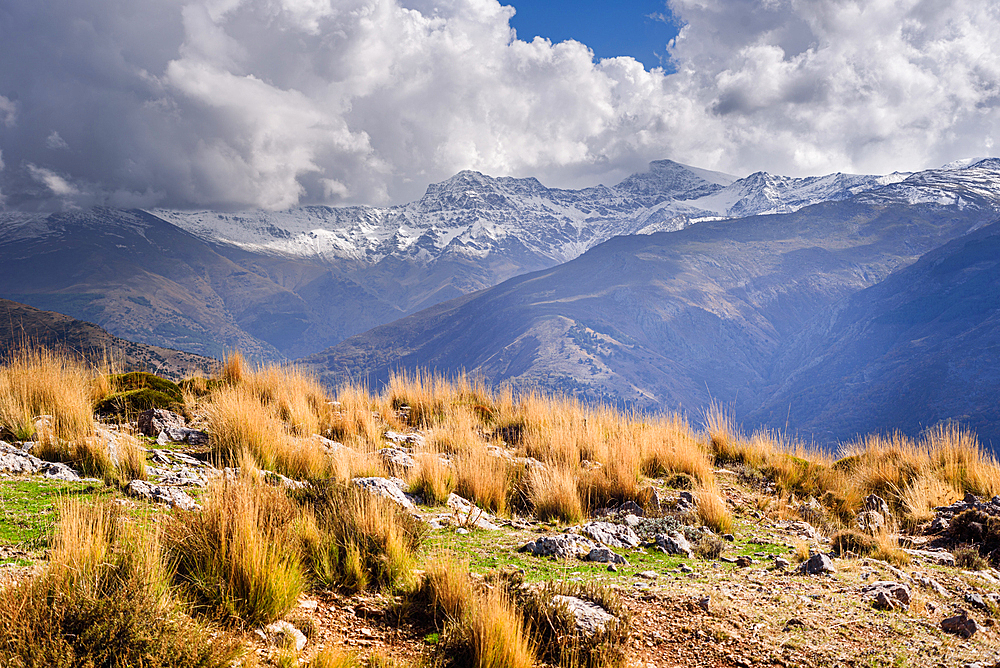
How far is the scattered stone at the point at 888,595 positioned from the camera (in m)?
4.75

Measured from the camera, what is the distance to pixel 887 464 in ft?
35.4

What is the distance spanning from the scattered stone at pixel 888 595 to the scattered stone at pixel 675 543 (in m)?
1.71

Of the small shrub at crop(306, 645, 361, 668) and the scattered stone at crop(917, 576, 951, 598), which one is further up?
the small shrub at crop(306, 645, 361, 668)

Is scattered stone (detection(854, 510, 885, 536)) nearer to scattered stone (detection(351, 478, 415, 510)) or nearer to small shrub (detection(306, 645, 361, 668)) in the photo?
scattered stone (detection(351, 478, 415, 510))

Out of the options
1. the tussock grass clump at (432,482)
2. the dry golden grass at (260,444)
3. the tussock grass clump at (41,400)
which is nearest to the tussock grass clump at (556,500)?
the tussock grass clump at (432,482)

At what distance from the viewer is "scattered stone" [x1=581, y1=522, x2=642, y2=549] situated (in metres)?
6.32

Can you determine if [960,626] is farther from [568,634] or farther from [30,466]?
[30,466]

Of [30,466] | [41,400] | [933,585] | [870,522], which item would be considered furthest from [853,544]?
[41,400]

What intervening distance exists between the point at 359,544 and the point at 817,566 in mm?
4671

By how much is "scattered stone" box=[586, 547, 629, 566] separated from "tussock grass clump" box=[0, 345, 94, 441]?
6176 mm

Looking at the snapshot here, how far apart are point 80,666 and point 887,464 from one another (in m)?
12.8

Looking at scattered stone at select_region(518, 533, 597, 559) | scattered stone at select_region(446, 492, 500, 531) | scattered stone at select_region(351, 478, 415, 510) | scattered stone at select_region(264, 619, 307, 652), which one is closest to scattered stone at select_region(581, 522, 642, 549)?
scattered stone at select_region(518, 533, 597, 559)

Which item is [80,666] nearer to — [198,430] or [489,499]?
[489,499]

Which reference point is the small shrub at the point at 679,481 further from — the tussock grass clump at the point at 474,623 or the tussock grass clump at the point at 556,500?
the tussock grass clump at the point at 474,623
